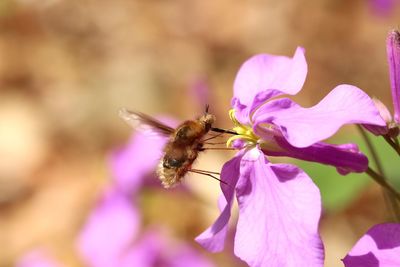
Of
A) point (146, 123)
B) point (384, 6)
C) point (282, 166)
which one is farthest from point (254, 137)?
point (384, 6)

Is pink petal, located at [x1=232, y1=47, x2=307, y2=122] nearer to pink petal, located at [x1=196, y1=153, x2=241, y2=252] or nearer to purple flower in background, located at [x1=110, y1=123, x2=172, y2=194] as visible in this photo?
pink petal, located at [x1=196, y1=153, x2=241, y2=252]

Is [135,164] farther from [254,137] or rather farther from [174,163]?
[254,137]

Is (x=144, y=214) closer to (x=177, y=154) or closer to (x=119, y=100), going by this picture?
(x=119, y=100)

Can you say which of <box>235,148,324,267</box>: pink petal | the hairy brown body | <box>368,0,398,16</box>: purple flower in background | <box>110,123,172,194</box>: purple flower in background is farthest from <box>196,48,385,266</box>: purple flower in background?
<box>368,0,398,16</box>: purple flower in background

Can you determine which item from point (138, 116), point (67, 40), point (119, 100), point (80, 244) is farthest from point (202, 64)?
point (138, 116)

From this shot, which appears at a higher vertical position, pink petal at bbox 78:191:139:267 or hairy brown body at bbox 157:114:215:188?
hairy brown body at bbox 157:114:215:188

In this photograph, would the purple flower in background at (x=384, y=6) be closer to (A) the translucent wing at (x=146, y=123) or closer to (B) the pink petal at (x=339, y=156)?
(A) the translucent wing at (x=146, y=123)

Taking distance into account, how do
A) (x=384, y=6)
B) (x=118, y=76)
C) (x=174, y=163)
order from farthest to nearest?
(x=118, y=76), (x=384, y=6), (x=174, y=163)
